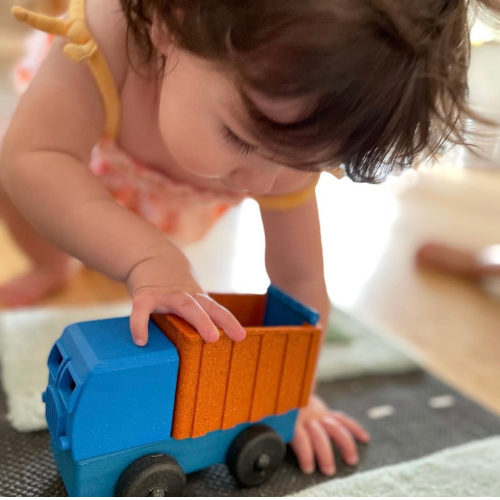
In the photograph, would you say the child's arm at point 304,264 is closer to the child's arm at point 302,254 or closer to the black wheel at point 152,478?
the child's arm at point 302,254

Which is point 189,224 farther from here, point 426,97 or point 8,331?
point 426,97

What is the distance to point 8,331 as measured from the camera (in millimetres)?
744

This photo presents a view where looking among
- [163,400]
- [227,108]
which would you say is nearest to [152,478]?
[163,400]

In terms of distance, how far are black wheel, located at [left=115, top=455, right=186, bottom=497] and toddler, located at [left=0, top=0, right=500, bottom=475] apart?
0.10 m

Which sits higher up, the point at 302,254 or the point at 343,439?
the point at 302,254

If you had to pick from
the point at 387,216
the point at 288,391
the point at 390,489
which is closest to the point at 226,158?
the point at 288,391

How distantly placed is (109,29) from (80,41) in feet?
0.11

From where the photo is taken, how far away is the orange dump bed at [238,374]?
0.42 m

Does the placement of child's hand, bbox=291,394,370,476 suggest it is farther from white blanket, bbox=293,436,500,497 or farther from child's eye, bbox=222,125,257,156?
child's eye, bbox=222,125,257,156

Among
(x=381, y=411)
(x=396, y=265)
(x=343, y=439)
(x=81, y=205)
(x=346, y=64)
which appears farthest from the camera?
(x=396, y=265)

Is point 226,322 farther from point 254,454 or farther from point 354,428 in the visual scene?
point 354,428

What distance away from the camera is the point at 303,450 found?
57 cm

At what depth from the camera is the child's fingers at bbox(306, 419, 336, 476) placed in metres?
0.57

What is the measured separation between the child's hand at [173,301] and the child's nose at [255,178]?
94 millimetres
